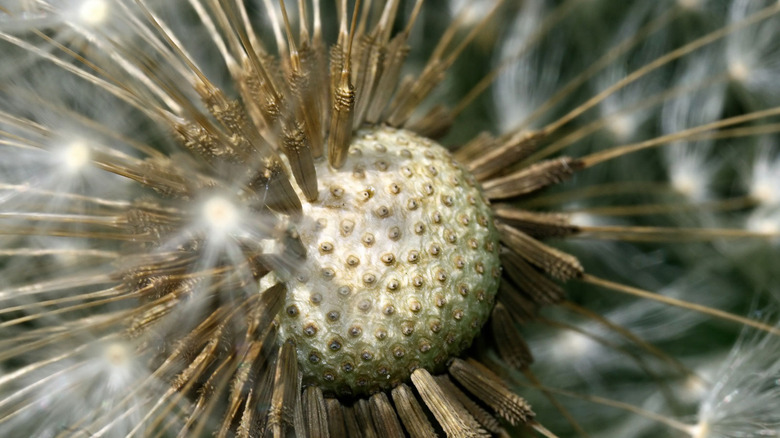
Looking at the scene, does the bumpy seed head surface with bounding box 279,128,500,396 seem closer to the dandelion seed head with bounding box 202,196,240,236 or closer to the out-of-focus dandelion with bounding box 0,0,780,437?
the out-of-focus dandelion with bounding box 0,0,780,437

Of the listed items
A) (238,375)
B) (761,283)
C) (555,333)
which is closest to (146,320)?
(238,375)

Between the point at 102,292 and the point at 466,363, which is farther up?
the point at 102,292

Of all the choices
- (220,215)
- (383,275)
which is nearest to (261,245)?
(220,215)

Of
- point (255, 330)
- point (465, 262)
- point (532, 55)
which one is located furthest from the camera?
point (532, 55)

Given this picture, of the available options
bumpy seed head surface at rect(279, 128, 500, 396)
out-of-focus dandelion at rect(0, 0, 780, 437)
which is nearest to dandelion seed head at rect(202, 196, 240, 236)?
out-of-focus dandelion at rect(0, 0, 780, 437)

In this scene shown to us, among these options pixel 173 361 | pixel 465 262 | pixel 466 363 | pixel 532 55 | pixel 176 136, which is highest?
pixel 532 55

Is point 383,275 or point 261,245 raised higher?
point 261,245

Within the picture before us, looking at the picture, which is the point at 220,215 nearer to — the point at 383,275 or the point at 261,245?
the point at 261,245

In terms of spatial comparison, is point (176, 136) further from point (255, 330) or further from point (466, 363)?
point (466, 363)

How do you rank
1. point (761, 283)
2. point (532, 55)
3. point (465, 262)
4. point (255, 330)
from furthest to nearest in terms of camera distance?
1. point (532, 55)
2. point (761, 283)
3. point (465, 262)
4. point (255, 330)

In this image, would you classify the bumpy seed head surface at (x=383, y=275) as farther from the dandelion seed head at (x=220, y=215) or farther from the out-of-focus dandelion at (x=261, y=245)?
the dandelion seed head at (x=220, y=215)
